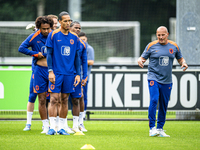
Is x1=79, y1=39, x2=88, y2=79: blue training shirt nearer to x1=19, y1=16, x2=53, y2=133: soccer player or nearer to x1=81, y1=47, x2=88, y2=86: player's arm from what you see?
x1=81, y1=47, x2=88, y2=86: player's arm

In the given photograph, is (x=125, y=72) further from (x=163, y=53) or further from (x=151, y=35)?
(x=151, y=35)

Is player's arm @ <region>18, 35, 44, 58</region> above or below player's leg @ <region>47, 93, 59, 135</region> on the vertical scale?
above

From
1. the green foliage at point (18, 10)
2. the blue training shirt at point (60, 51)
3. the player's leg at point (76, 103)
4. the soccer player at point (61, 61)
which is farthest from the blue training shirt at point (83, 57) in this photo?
the green foliage at point (18, 10)

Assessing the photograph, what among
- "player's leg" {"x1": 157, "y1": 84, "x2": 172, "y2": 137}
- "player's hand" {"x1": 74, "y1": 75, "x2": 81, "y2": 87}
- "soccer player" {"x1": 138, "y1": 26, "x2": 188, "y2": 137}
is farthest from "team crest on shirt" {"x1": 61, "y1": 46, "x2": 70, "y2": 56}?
"player's leg" {"x1": 157, "y1": 84, "x2": 172, "y2": 137}

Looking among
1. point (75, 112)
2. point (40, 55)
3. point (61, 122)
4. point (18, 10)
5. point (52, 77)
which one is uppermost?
point (18, 10)

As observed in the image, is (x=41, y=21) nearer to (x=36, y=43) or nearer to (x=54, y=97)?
(x=36, y=43)

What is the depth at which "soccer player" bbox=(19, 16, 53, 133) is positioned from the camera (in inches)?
309

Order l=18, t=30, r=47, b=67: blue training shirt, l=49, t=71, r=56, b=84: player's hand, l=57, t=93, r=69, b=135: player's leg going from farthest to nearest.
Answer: l=18, t=30, r=47, b=67: blue training shirt, l=57, t=93, r=69, b=135: player's leg, l=49, t=71, r=56, b=84: player's hand

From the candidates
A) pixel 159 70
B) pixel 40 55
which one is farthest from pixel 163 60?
pixel 40 55

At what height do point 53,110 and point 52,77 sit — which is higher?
point 52,77

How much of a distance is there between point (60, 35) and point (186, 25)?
5.27 metres

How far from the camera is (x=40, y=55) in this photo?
309 inches

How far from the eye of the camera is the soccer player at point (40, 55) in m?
7.84

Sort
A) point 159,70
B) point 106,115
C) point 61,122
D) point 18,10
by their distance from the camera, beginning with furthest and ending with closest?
1. point 18,10
2. point 106,115
3. point 159,70
4. point 61,122
